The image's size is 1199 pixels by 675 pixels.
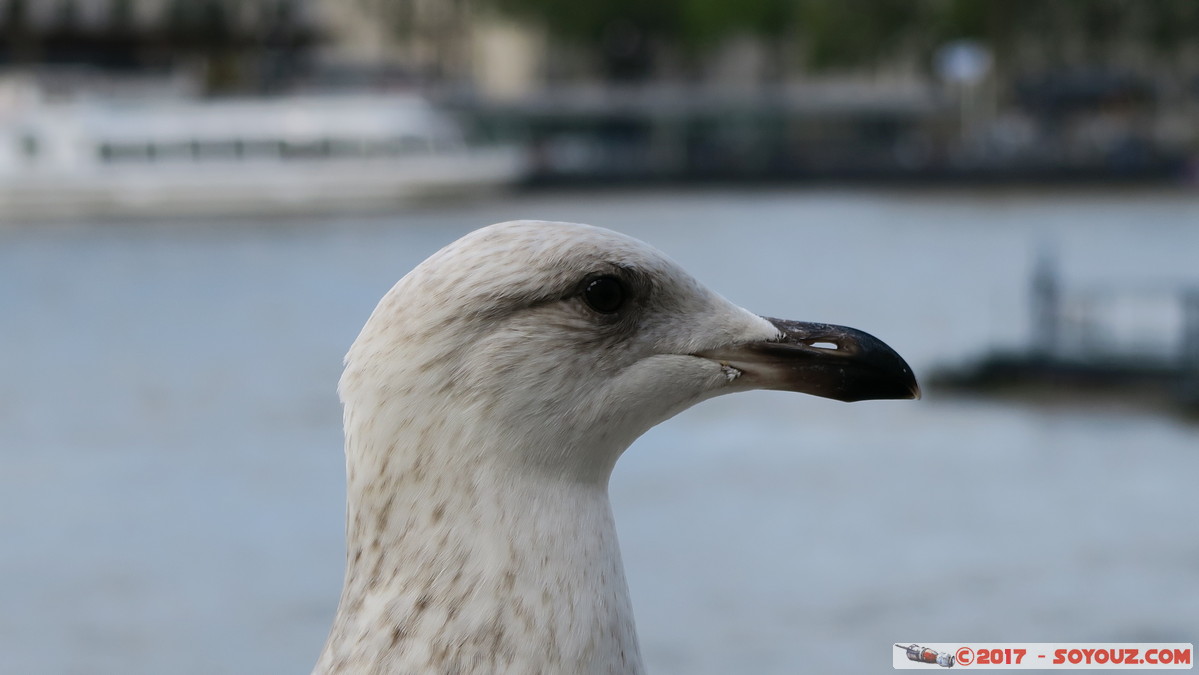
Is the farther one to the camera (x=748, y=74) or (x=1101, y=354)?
(x=748, y=74)

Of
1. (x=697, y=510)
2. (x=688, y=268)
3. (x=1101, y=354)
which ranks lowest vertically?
(x=697, y=510)

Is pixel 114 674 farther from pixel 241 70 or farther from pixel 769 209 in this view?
pixel 241 70

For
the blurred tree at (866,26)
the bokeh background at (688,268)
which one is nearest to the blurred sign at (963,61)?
the bokeh background at (688,268)

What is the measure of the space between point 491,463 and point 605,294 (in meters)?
0.32

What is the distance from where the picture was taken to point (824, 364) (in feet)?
7.64

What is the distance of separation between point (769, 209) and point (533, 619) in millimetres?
49266

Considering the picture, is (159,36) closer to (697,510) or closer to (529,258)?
(697,510)

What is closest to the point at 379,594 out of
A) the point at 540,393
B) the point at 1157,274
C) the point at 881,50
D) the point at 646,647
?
the point at 540,393

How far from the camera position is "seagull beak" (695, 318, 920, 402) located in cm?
232

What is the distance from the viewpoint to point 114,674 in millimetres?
9578

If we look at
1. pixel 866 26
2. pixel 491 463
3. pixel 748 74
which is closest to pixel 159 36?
pixel 748 74

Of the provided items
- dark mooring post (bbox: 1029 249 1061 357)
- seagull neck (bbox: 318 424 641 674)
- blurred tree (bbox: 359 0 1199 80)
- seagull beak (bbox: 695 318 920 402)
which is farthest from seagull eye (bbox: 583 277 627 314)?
blurred tree (bbox: 359 0 1199 80)

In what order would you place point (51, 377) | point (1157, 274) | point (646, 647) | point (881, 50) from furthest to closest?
point (881, 50)
point (1157, 274)
point (51, 377)
point (646, 647)

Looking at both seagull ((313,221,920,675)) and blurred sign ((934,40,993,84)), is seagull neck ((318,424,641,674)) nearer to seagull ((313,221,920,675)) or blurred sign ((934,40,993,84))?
seagull ((313,221,920,675))
